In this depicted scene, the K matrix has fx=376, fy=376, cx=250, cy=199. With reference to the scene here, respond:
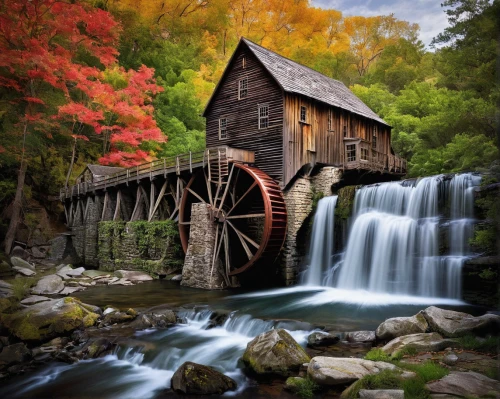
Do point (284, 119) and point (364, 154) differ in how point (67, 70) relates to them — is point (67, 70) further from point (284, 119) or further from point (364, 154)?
point (364, 154)

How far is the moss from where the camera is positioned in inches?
520

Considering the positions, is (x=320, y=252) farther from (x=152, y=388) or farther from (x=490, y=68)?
(x=152, y=388)

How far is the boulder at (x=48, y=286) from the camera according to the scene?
1256cm

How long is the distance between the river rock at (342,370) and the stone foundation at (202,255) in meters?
8.44

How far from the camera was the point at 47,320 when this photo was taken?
841 cm

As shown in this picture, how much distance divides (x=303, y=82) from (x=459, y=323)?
12078 millimetres

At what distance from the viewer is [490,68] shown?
439 inches

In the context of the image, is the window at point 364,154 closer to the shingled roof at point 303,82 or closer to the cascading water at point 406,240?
the shingled roof at point 303,82

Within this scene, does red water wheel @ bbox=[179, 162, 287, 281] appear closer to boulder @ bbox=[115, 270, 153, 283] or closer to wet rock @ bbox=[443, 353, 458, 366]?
boulder @ bbox=[115, 270, 153, 283]

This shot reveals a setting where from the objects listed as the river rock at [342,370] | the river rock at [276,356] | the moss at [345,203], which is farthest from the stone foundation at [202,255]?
the river rock at [342,370]

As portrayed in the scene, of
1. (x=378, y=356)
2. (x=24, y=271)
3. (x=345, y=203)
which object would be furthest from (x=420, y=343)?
(x=24, y=271)

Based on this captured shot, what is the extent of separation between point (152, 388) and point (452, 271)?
7.77 m

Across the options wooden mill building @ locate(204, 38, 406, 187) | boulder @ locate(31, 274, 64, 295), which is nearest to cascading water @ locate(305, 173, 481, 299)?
wooden mill building @ locate(204, 38, 406, 187)

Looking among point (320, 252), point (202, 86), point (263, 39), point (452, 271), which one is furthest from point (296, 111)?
point (263, 39)
